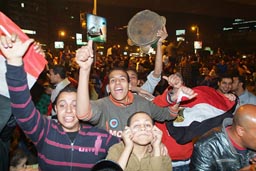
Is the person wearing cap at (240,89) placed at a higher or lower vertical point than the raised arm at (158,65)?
lower

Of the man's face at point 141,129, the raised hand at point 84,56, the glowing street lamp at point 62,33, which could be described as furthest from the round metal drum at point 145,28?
the glowing street lamp at point 62,33

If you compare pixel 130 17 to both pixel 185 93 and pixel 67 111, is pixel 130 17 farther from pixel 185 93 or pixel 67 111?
pixel 67 111

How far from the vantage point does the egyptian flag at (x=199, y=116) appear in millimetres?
3662

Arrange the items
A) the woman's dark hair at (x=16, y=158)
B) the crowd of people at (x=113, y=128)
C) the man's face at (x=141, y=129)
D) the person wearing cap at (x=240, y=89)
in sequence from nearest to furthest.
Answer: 1. the crowd of people at (x=113, y=128)
2. the man's face at (x=141, y=129)
3. the woman's dark hair at (x=16, y=158)
4. the person wearing cap at (x=240, y=89)

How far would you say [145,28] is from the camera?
4.58 meters

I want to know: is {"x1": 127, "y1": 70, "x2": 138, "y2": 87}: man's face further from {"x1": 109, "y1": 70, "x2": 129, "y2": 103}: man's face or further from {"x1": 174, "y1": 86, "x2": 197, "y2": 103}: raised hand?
{"x1": 174, "y1": 86, "x2": 197, "y2": 103}: raised hand

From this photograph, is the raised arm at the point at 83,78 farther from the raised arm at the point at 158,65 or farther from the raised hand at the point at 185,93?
the raised arm at the point at 158,65

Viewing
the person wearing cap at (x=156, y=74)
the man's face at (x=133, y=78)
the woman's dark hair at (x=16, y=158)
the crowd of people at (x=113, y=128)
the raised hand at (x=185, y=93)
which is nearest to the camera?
the crowd of people at (x=113, y=128)

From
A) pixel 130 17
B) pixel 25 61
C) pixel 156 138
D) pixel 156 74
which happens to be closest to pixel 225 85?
pixel 156 74

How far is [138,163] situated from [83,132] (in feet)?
1.88

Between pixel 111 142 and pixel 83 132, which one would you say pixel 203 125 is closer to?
pixel 111 142

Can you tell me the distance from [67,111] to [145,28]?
2.14m

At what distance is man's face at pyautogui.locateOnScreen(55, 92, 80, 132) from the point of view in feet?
9.40

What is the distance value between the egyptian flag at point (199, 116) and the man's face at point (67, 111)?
→ 53.6 inches
